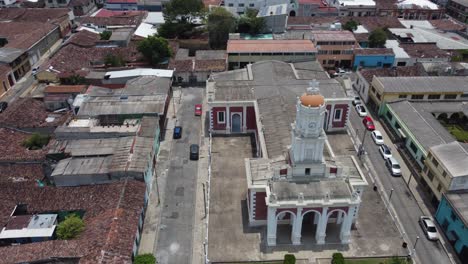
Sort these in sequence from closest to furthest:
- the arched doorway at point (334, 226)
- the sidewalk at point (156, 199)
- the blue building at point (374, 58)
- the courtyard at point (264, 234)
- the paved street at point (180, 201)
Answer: the courtyard at point (264, 234) < the paved street at point (180, 201) < the arched doorway at point (334, 226) < the sidewalk at point (156, 199) < the blue building at point (374, 58)

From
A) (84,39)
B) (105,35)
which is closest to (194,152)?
(105,35)

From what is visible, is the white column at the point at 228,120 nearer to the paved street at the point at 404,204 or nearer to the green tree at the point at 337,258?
the paved street at the point at 404,204

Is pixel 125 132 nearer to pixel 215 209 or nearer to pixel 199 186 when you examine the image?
pixel 199 186

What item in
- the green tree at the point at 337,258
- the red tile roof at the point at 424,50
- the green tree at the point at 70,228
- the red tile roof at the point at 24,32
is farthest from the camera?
the red tile roof at the point at 24,32

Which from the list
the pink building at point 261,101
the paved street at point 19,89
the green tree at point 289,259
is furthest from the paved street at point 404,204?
the paved street at point 19,89

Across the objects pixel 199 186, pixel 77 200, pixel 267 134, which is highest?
pixel 267 134

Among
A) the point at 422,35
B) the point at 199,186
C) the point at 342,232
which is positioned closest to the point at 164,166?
the point at 199,186

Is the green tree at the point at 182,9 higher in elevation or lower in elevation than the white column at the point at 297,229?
higher

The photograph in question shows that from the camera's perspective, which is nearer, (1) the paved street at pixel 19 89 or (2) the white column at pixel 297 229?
(2) the white column at pixel 297 229
